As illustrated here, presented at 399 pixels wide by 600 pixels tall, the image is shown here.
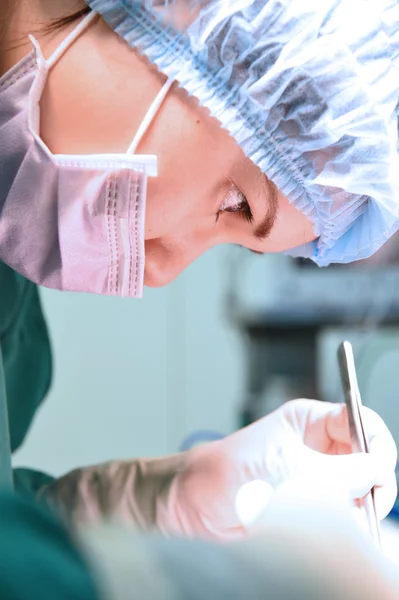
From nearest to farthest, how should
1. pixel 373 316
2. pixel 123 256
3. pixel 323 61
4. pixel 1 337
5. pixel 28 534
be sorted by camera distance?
pixel 28 534 < pixel 323 61 < pixel 123 256 < pixel 1 337 < pixel 373 316

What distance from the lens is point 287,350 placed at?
2365 millimetres

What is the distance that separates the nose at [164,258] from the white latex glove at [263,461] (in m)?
0.33

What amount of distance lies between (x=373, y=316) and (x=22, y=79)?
65.4 inches

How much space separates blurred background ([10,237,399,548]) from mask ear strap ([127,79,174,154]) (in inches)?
29.5

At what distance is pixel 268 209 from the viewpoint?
932mm

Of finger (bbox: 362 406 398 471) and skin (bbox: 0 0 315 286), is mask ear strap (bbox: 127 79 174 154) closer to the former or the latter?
skin (bbox: 0 0 315 286)

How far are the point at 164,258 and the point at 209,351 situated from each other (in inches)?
53.5

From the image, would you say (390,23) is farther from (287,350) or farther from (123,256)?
(287,350)

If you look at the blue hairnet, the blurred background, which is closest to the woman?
the blue hairnet

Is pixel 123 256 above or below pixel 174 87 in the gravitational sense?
below

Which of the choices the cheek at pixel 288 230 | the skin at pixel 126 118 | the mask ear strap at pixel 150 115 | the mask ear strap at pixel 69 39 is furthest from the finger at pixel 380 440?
the mask ear strap at pixel 69 39

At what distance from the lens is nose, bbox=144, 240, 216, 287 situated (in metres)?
0.99

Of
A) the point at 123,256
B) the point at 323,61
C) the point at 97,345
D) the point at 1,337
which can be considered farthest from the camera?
the point at 97,345

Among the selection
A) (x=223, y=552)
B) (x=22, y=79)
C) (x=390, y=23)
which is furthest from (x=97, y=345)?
(x=223, y=552)
